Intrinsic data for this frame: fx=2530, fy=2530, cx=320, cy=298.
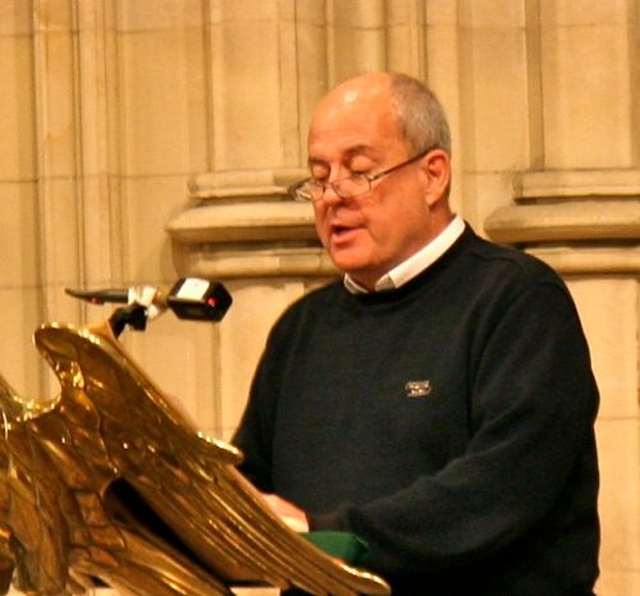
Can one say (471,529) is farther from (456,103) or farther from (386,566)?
(456,103)

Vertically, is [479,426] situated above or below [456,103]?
below

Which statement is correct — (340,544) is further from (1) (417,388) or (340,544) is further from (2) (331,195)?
(2) (331,195)

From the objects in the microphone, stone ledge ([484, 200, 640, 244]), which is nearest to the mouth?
the microphone

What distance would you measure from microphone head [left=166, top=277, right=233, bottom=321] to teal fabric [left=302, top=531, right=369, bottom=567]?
1.26 feet

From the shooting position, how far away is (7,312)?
657cm

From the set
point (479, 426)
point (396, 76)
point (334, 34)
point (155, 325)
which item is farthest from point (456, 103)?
point (479, 426)

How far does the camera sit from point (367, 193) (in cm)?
400

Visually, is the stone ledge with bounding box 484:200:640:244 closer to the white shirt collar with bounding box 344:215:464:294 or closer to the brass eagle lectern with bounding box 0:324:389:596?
the white shirt collar with bounding box 344:215:464:294

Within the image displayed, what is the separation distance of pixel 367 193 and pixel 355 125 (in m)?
0.11

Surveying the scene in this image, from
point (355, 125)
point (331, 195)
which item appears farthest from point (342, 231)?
point (355, 125)

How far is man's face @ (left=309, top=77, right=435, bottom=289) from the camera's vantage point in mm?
4004

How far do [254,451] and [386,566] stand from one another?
54 centimetres

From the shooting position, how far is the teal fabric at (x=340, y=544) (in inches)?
141

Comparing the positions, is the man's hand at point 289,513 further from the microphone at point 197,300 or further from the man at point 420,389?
the microphone at point 197,300
